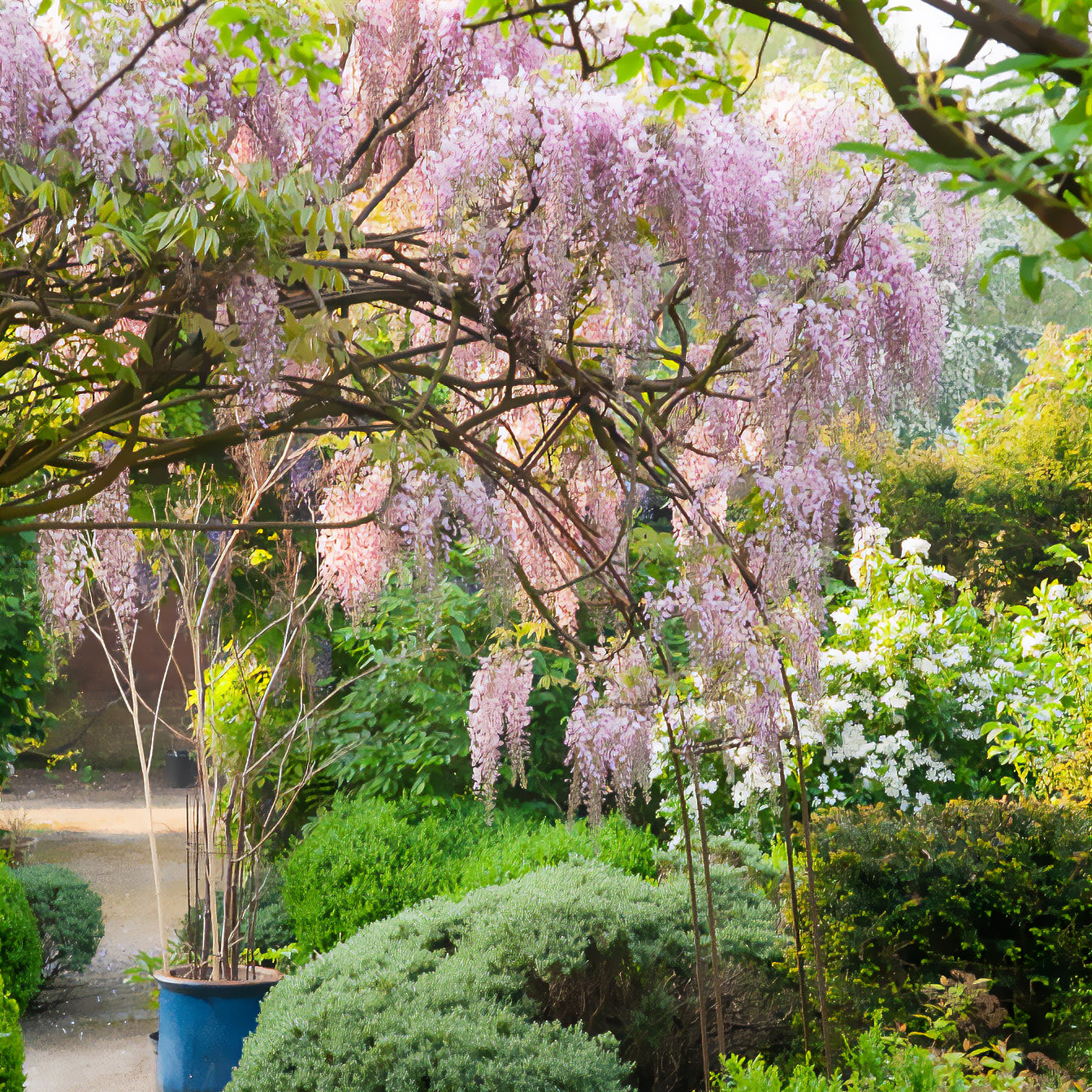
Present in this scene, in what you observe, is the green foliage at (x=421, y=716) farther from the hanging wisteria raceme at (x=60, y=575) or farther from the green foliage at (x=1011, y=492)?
the green foliage at (x=1011, y=492)

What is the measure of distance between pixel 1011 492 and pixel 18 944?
22.4 ft

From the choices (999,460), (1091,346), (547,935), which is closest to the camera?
(547,935)

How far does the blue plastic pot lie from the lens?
3.85 m

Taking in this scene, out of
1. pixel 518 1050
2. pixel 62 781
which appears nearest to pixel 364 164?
pixel 518 1050

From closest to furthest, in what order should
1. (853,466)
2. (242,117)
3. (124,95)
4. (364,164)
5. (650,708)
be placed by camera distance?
(124,95) < (242,117) < (364,164) < (853,466) < (650,708)

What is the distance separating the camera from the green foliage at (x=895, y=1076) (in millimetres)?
2123

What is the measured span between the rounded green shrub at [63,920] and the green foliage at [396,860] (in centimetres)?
123

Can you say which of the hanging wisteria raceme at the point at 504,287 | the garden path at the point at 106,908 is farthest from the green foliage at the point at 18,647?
the hanging wisteria raceme at the point at 504,287

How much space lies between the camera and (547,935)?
307cm

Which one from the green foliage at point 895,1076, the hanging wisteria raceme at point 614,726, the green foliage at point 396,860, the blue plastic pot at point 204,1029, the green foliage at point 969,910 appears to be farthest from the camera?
the green foliage at point 396,860

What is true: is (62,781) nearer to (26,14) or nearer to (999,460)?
(999,460)

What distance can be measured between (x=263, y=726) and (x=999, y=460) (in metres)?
5.79

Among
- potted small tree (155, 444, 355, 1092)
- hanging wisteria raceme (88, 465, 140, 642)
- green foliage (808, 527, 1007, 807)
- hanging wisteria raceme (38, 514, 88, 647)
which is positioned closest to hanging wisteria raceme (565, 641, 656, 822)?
hanging wisteria raceme (88, 465, 140, 642)

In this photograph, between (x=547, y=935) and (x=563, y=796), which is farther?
(x=563, y=796)
